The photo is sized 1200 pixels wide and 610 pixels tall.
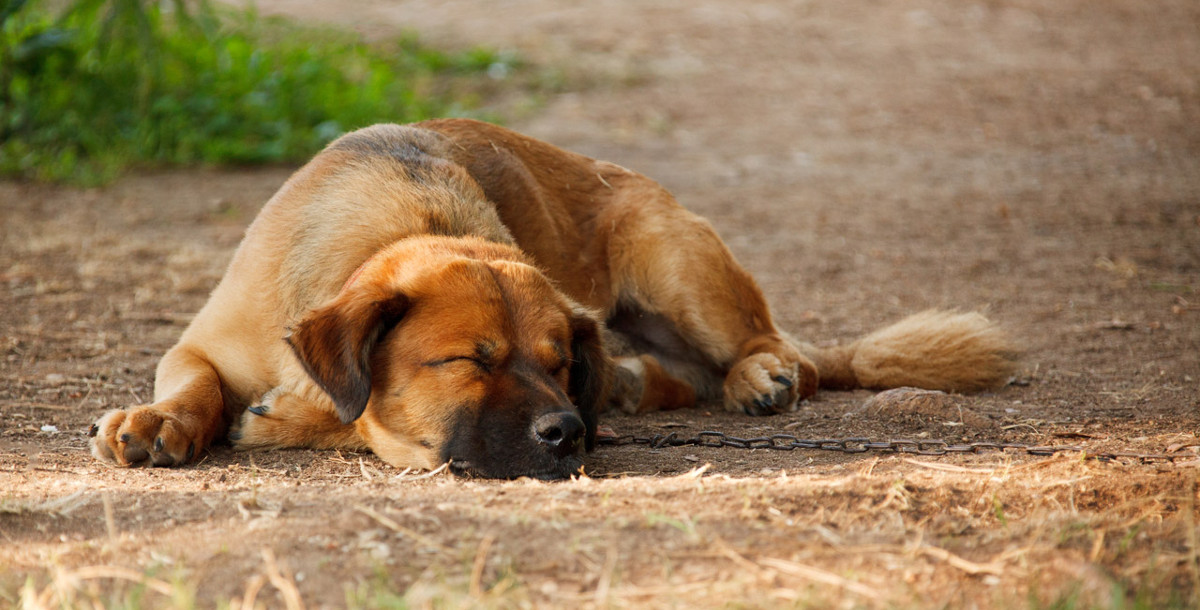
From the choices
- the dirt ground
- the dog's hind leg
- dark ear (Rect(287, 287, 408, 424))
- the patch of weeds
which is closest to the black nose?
the dirt ground

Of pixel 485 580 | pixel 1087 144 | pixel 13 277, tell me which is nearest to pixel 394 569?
pixel 485 580

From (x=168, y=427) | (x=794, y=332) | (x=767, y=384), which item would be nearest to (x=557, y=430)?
(x=168, y=427)

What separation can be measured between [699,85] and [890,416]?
901 cm

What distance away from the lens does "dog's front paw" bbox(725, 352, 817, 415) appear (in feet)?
15.5

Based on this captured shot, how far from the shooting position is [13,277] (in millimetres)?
6250

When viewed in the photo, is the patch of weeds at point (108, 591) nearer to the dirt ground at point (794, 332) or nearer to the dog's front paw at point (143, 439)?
the dirt ground at point (794, 332)

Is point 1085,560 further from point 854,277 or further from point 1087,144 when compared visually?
point 1087,144

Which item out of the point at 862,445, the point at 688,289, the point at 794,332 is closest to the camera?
the point at 862,445

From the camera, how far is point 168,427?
3672mm

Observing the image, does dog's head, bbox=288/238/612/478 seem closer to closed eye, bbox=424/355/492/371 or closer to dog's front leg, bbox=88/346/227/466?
closed eye, bbox=424/355/492/371

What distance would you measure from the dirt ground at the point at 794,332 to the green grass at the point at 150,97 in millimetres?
373

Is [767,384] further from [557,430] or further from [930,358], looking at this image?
[557,430]

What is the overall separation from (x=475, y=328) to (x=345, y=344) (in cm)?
42

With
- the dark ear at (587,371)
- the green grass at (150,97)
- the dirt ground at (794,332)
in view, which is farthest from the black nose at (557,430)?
the green grass at (150,97)
